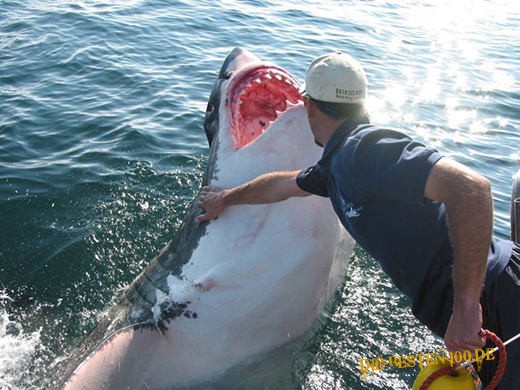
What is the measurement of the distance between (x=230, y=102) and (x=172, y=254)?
1.03 m

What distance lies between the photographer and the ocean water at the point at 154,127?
15.9ft

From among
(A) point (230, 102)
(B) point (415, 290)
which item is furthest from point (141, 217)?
(B) point (415, 290)

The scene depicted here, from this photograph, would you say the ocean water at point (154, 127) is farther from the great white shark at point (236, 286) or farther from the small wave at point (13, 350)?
the great white shark at point (236, 286)

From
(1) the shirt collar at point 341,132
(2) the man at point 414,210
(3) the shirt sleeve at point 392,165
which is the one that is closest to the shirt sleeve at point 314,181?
(2) the man at point 414,210

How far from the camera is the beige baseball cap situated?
303 cm

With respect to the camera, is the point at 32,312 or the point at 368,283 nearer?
the point at 32,312

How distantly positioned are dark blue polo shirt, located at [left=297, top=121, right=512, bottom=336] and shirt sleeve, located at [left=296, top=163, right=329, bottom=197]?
0.07 metres

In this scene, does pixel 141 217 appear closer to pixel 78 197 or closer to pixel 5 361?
pixel 78 197

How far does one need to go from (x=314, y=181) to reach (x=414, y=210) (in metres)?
0.66

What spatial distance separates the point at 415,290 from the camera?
2.94m

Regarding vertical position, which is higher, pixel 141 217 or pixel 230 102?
pixel 230 102

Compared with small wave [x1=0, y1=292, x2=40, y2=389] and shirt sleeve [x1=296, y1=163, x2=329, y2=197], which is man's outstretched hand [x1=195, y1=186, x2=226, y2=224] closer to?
shirt sleeve [x1=296, y1=163, x2=329, y2=197]

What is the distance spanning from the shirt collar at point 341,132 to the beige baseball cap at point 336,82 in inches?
4.0

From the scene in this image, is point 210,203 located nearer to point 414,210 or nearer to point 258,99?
A: point 258,99
